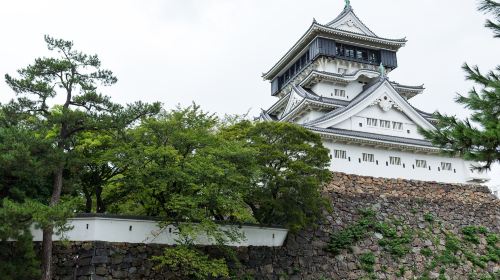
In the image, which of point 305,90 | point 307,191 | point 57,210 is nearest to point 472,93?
point 307,191

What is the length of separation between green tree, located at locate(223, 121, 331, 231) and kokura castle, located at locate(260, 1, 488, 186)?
4.71m

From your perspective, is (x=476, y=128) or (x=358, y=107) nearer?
(x=476, y=128)

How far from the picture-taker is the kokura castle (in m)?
20.2

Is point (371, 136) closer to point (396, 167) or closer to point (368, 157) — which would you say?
point (368, 157)

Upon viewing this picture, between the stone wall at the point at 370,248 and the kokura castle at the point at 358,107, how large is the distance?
1.25 m

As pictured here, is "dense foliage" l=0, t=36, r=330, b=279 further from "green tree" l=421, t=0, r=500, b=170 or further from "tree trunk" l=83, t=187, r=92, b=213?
"green tree" l=421, t=0, r=500, b=170

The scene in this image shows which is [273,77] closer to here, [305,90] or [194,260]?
[305,90]

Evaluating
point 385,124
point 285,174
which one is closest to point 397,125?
point 385,124

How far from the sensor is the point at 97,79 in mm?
11352

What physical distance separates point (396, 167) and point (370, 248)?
5932 millimetres

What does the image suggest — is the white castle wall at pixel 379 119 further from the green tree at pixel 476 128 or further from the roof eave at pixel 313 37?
the green tree at pixel 476 128

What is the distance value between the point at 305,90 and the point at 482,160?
16863 mm

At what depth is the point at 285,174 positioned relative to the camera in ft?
44.7

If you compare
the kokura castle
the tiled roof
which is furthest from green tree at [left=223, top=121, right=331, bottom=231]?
the kokura castle
